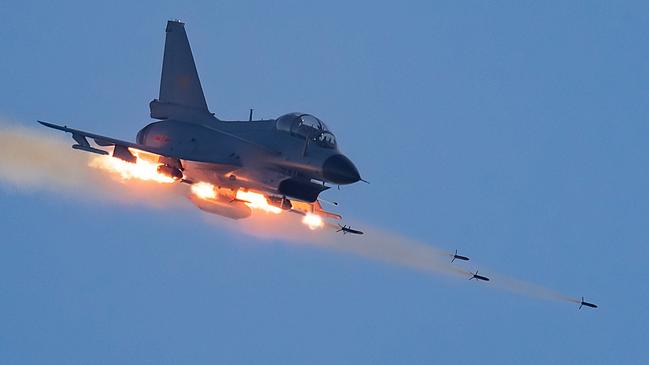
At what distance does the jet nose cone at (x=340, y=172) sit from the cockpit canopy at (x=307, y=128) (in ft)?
4.10

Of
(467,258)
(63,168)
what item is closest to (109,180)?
(63,168)

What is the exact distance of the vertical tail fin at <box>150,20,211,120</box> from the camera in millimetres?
73625

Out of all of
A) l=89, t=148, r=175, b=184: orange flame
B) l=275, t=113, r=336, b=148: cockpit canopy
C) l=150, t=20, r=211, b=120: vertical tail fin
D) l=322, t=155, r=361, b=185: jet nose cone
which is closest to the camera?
l=322, t=155, r=361, b=185: jet nose cone

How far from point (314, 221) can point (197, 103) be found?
Result: 20.3 feet

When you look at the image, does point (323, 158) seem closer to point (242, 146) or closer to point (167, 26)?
point (242, 146)

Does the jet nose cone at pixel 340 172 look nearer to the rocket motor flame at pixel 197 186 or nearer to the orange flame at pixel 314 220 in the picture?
the rocket motor flame at pixel 197 186

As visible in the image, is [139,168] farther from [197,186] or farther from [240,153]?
A: [240,153]

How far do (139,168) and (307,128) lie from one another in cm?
654

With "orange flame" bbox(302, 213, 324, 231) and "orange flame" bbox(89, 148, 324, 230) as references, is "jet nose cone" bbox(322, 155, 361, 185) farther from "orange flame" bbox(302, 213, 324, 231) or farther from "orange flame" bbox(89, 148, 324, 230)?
"orange flame" bbox(302, 213, 324, 231)

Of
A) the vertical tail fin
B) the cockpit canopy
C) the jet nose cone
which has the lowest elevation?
the jet nose cone

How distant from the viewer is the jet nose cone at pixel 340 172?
6800 cm

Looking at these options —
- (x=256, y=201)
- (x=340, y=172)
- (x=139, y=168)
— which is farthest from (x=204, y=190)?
(x=340, y=172)

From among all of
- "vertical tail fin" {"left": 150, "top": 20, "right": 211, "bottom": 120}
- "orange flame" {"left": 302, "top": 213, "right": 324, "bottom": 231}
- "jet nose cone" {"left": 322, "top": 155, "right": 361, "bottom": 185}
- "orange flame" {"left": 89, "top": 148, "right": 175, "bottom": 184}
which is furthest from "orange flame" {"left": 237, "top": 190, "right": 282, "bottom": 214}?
"vertical tail fin" {"left": 150, "top": 20, "right": 211, "bottom": 120}

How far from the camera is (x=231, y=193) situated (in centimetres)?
7088
